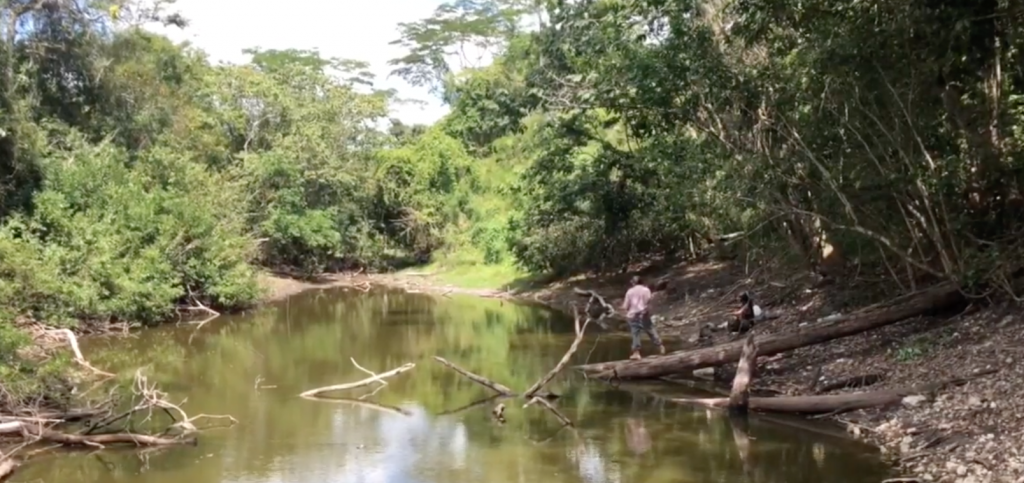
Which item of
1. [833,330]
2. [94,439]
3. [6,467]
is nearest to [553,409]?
[833,330]

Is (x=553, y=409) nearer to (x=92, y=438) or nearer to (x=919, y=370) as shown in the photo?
(x=919, y=370)

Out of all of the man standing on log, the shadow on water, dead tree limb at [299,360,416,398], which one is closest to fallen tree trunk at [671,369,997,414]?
the shadow on water

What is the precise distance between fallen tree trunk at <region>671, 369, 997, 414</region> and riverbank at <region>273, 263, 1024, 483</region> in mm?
136

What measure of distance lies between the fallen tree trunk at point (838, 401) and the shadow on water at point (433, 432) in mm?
524

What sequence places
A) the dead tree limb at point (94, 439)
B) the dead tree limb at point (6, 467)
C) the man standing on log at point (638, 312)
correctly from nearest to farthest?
the dead tree limb at point (6, 467) < the dead tree limb at point (94, 439) < the man standing on log at point (638, 312)

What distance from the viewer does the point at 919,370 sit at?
13016 millimetres

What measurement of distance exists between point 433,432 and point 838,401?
5932mm

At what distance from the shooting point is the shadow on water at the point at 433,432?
11.0 meters

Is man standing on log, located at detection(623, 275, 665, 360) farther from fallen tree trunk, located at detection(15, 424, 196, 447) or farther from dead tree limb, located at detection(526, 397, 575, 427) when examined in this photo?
fallen tree trunk, located at detection(15, 424, 196, 447)

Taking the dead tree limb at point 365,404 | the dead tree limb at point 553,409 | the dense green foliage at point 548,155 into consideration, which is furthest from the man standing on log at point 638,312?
the dead tree limb at point 365,404

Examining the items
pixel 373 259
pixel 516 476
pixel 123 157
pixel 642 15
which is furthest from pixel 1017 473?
pixel 373 259

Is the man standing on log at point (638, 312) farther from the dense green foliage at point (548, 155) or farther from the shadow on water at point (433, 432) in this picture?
the dense green foliage at point (548, 155)

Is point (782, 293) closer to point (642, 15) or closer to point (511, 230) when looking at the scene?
point (642, 15)

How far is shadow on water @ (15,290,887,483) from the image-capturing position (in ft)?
36.1
